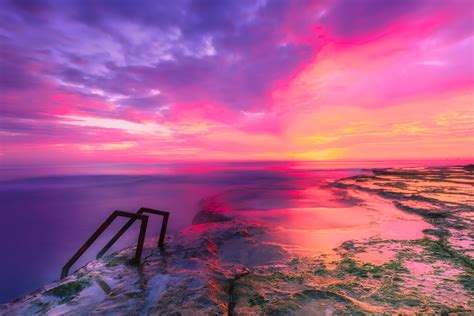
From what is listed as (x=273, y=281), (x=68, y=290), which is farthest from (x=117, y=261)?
(x=273, y=281)

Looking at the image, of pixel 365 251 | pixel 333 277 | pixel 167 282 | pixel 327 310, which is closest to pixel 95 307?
pixel 167 282

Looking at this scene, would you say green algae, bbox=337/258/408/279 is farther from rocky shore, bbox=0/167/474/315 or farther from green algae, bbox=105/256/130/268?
green algae, bbox=105/256/130/268

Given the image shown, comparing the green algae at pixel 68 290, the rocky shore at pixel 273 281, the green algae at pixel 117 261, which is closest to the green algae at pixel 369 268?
the rocky shore at pixel 273 281

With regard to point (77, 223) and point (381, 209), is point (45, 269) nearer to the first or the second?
point (77, 223)

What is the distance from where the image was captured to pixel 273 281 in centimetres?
621

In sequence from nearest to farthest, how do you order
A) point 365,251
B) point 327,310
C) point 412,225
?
point 327,310 < point 365,251 < point 412,225

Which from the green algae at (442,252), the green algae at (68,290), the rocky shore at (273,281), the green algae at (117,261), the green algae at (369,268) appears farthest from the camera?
the green algae at (117,261)

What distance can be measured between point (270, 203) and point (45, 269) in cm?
1505

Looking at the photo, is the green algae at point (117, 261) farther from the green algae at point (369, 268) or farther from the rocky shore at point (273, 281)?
the green algae at point (369, 268)

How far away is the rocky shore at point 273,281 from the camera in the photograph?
4.98 meters

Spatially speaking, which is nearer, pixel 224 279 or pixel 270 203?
pixel 224 279

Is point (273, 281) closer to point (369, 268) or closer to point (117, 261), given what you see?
point (369, 268)

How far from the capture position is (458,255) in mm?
7230

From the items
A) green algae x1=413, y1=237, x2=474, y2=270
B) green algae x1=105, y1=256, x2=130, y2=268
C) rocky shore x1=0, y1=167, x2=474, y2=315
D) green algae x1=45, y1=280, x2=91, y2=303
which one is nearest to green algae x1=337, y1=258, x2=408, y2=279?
rocky shore x1=0, y1=167, x2=474, y2=315
